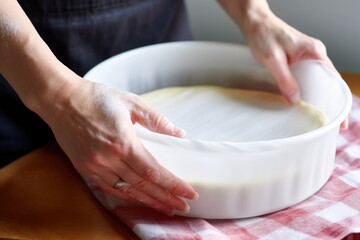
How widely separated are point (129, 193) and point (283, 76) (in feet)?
1.00

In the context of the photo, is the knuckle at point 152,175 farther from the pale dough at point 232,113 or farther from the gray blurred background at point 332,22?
the gray blurred background at point 332,22

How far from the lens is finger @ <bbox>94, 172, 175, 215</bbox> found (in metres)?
0.68

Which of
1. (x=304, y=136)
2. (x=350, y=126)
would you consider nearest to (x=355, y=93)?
(x=350, y=126)

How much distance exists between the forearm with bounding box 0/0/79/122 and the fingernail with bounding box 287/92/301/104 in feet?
1.10

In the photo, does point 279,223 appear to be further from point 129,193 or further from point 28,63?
point 28,63

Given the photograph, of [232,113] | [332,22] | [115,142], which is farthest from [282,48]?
[115,142]

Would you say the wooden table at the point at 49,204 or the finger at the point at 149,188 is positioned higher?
the finger at the point at 149,188

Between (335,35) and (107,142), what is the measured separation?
1.89ft

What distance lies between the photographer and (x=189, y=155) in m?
0.68

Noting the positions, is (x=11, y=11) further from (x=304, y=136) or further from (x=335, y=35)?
(x=335, y=35)

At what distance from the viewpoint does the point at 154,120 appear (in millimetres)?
683

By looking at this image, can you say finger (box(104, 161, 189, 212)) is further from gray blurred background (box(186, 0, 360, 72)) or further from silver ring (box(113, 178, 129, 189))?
gray blurred background (box(186, 0, 360, 72))

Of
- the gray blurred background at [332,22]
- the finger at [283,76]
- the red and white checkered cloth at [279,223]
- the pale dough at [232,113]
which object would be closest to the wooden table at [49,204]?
the red and white checkered cloth at [279,223]

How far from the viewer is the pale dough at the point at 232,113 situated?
83 cm
